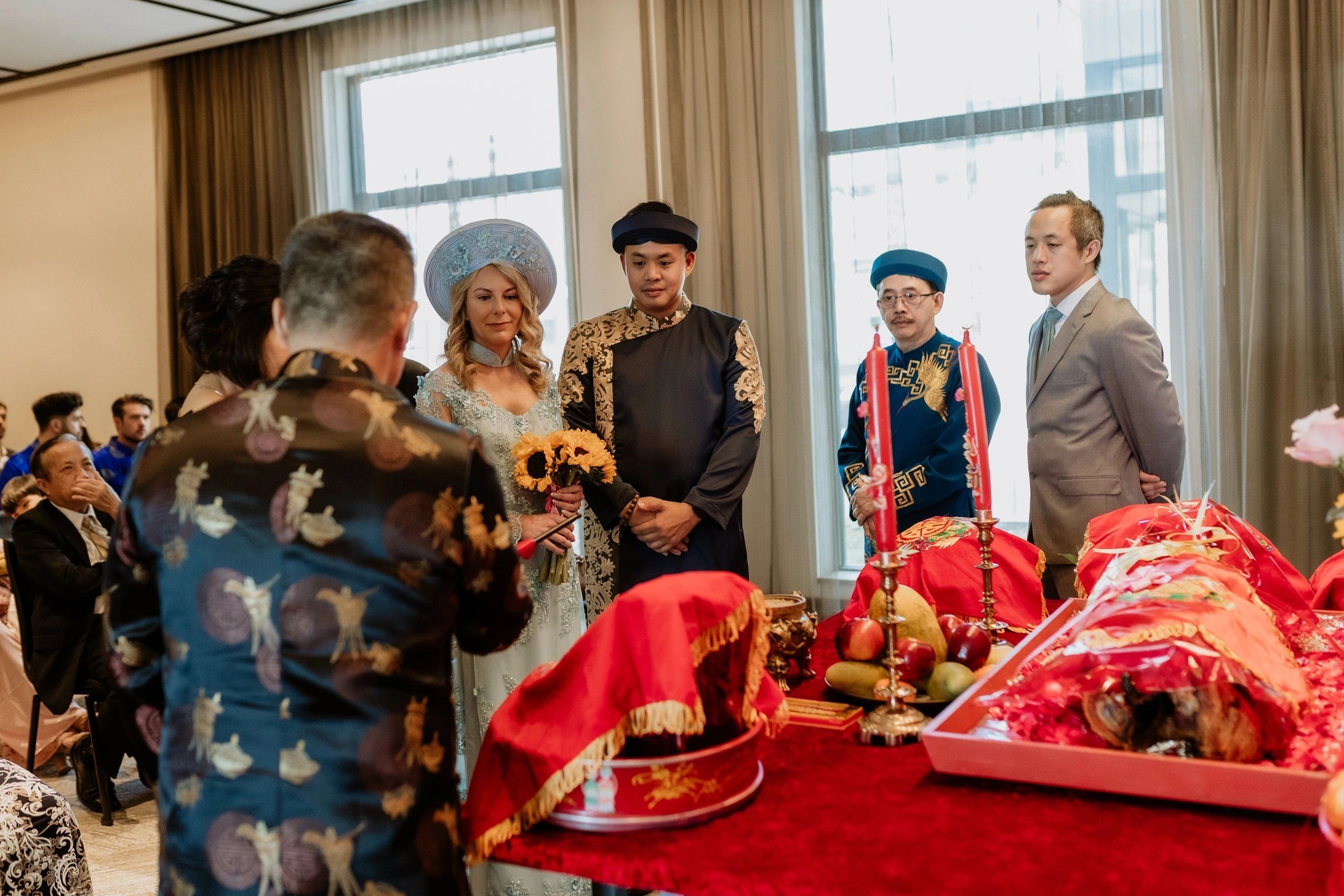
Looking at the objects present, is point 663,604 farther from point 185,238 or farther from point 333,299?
point 185,238

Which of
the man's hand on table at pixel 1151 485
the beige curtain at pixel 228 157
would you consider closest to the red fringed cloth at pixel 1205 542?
the man's hand on table at pixel 1151 485

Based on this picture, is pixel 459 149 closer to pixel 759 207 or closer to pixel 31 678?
pixel 759 207

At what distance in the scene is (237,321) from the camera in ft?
6.40

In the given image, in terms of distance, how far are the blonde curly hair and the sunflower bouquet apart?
0.28m

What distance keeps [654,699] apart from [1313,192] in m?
3.91

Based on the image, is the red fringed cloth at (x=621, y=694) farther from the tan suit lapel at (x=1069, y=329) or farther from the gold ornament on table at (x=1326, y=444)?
the tan suit lapel at (x=1069, y=329)

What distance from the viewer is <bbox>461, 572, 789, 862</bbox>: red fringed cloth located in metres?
1.17

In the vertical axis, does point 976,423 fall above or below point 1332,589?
above

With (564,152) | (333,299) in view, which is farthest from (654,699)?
(564,152)

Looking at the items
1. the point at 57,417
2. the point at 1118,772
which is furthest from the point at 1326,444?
the point at 57,417

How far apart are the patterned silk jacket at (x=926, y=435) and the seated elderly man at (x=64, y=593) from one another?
2611 mm

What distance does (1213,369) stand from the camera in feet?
14.0

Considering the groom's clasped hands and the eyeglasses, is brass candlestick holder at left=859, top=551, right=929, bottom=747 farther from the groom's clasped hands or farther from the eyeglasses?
the eyeglasses

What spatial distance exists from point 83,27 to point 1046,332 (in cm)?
560
